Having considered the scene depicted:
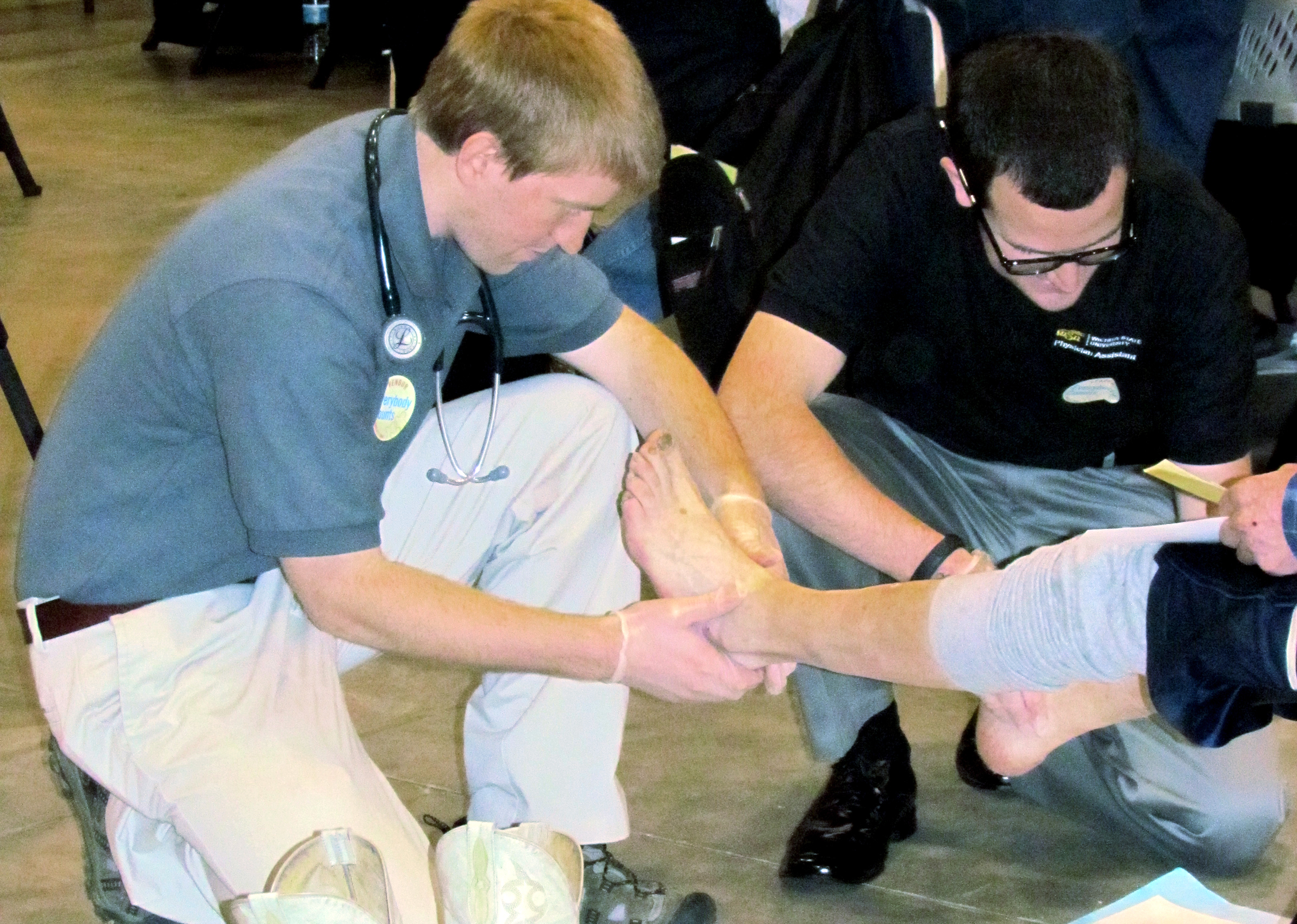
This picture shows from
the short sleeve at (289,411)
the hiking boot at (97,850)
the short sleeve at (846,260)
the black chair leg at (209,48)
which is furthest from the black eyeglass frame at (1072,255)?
the black chair leg at (209,48)

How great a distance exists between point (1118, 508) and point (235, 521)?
124 centimetres

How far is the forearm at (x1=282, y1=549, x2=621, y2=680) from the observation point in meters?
1.51

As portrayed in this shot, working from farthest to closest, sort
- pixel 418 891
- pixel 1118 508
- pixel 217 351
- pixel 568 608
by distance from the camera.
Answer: pixel 1118 508, pixel 568 608, pixel 418 891, pixel 217 351

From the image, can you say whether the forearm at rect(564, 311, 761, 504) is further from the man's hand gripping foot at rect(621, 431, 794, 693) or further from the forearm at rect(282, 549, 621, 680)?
the forearm at rect(282, 549, 621, 680)

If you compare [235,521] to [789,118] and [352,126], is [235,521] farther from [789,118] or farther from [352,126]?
[789,118]

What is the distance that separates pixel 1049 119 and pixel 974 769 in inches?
37.3

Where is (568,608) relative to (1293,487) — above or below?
below

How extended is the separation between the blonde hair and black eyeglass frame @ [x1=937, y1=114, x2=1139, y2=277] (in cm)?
52

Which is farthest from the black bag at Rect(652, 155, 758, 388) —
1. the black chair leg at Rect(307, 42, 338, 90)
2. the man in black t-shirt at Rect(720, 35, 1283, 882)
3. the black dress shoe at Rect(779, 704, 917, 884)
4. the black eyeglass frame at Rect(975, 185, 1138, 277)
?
the black chair leg at Rect(307, 42, 338, 90)

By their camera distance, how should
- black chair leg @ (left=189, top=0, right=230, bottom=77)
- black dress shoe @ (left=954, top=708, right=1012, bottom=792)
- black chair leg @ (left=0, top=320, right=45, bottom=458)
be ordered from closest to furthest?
1. black dress shoe @ (left=954, top=708, right=1012, bottom=792)
2. black chair leg @ (left=0, top=320, right=45, bottom=458)
3. black chair leg @ (left=189, top=0, right=230, bottom=77)

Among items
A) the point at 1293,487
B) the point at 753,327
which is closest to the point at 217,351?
the point at 753,327

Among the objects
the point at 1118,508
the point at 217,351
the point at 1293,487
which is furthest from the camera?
the point at 1118,508

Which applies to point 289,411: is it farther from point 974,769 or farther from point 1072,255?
point 974,769

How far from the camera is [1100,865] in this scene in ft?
6.59
